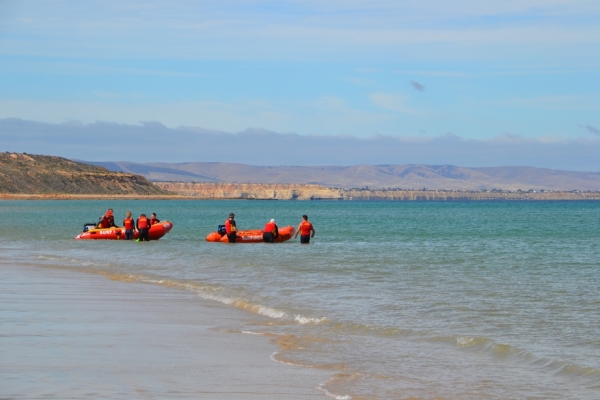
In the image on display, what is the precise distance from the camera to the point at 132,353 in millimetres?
9312

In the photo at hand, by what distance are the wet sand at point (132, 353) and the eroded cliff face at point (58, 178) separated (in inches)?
5519

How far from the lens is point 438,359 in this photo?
9750 millimetres

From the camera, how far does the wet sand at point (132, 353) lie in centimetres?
773

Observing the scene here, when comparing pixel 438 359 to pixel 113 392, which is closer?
pixel 113 392

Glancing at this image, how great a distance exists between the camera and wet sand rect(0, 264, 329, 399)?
7.73m

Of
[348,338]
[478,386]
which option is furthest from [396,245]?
[478,386]

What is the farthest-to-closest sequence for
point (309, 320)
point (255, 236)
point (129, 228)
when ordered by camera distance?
point (129, 228) → point (255, 236) → point (309, 320)

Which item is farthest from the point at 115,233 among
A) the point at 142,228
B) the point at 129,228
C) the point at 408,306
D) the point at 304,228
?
the point at 408,306

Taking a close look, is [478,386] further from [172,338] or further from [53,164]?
[53,164]

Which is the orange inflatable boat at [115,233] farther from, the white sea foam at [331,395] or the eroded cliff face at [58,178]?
the eroded cliff face at [58,178]

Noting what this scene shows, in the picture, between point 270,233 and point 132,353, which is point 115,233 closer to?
point 270,233

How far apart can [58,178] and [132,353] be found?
156918 millimetres

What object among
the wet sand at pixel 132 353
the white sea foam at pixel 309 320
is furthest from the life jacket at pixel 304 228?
the white sea foam at pixel 309 320

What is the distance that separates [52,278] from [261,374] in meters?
10.6
